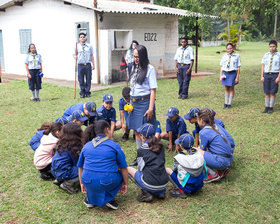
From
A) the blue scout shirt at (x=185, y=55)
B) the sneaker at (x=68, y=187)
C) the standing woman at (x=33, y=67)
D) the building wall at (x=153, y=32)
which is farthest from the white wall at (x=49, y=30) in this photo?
the sneaker at (x=68, y=187)

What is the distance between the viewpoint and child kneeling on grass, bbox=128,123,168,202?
3473mm

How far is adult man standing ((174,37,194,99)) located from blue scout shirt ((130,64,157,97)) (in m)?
4.75

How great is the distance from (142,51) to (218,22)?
37.0 meters

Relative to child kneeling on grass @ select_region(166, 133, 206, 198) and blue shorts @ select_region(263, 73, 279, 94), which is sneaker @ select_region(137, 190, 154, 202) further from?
blue shorts @ select_region(263, 73, 279, 94)

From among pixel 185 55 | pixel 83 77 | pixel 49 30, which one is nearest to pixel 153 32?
pixel 49 30

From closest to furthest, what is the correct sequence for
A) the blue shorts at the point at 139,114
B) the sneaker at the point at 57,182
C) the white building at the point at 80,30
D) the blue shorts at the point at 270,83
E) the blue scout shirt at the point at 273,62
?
the sneaker at the point at 57,182 < the blue shorts at the point at 139,114 < the blue scout shirt at the point at 273,62 < the blue shorts at the point at 270,83 < the white building at the point at 80,30

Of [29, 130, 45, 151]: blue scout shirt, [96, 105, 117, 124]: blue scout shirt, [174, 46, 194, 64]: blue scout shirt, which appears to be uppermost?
[174, 46, 194, 64]: blue scout shirt

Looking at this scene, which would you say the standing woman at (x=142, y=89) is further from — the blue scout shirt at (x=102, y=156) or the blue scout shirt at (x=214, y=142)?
the blue scout shirt at (x=102, y=156)

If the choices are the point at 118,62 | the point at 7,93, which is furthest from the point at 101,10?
the point at 7,93

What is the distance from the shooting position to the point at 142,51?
13.2 feet

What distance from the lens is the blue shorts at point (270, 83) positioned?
704 cm

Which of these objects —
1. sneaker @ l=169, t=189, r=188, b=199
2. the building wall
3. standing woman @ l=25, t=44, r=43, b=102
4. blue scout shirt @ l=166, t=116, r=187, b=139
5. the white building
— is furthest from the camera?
the building wall

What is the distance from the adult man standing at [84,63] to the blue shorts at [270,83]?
192 inches

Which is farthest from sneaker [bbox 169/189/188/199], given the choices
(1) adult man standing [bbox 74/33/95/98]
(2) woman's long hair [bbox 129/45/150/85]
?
(1) adult man standing [bbox 74/33/95/98]
